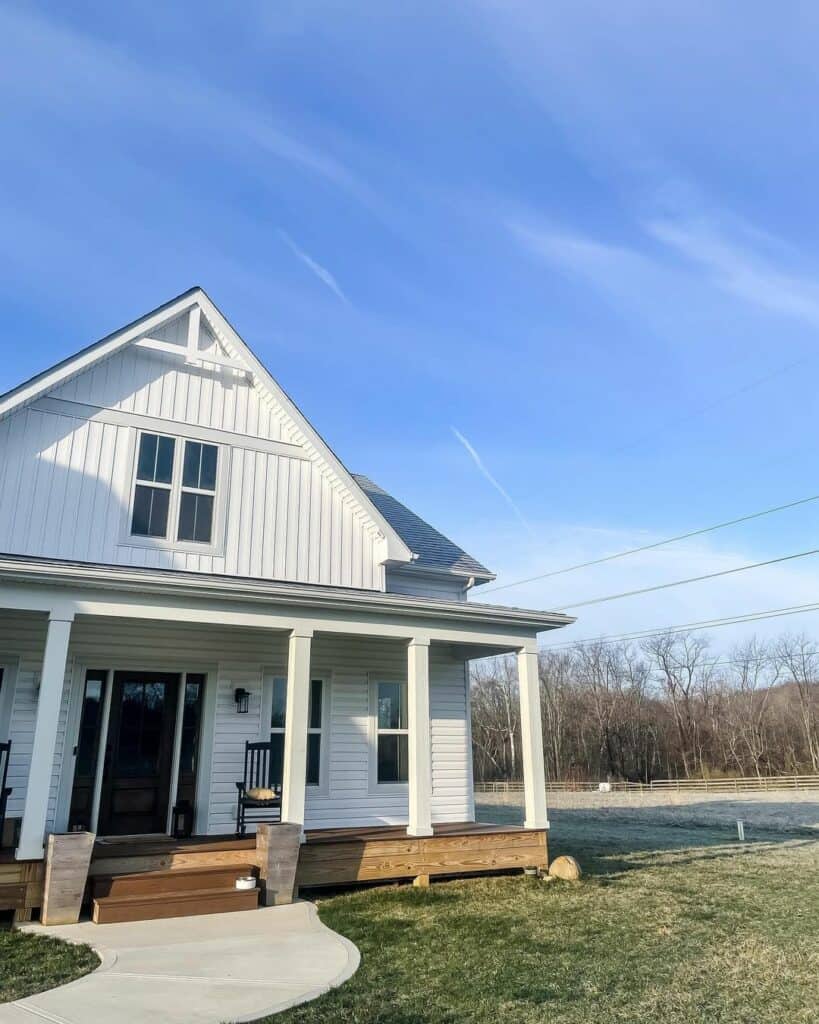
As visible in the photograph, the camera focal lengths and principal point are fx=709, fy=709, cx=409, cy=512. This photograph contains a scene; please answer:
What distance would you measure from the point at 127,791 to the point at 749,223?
575 inches

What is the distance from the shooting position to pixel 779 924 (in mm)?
6691

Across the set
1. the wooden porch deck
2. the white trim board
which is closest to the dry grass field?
the wooden porch deck

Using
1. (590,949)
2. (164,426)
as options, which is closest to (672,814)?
(590,949)

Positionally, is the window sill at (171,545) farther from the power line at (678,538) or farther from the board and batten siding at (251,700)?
the power line at (678,538)

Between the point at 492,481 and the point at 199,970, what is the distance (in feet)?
91.0

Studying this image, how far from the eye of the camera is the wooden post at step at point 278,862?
7.56m

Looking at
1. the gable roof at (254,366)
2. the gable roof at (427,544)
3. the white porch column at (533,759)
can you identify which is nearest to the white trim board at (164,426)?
the gable roof at (254,366)

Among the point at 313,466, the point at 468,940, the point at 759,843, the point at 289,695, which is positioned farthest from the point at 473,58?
the point at 759,843

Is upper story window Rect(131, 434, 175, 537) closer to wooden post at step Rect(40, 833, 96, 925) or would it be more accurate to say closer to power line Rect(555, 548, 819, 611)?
wooden post at step Rect(40, 833, 96, 925)

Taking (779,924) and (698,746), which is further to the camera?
(698,746)

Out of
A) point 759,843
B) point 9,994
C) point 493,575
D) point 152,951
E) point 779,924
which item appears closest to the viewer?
point 9,994

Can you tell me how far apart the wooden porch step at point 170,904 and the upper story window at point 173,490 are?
441cm

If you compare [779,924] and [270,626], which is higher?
[270,626]

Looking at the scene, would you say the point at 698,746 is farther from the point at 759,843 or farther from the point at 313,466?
the point at 313,466
